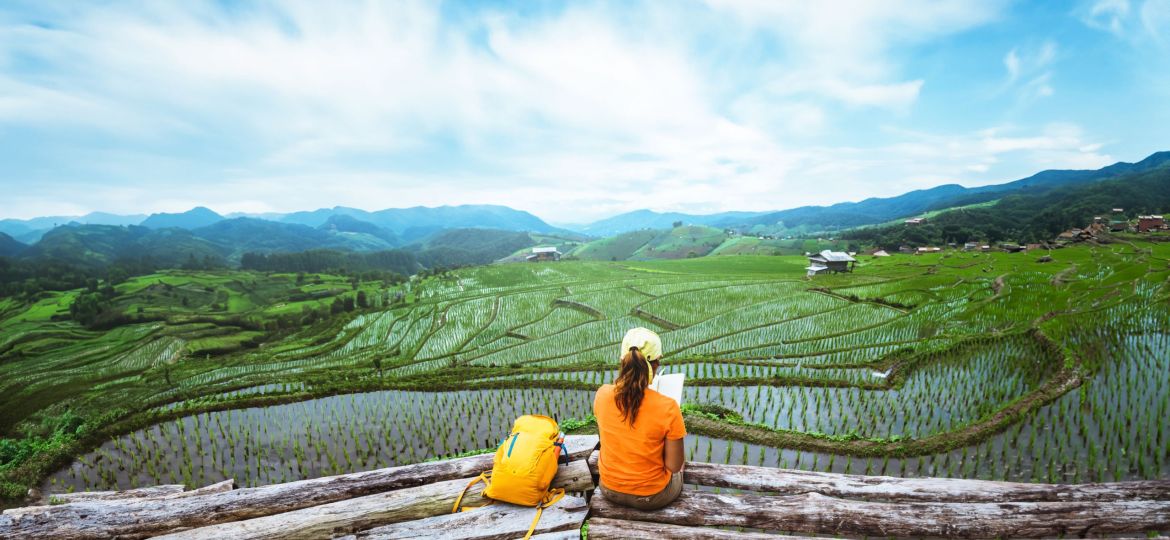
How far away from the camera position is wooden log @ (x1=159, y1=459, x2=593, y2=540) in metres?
4.65

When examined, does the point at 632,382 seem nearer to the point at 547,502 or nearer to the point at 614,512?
the point at 614,512

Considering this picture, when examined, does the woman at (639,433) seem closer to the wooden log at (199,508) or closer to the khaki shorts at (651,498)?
the khaki shorts at (651,498)

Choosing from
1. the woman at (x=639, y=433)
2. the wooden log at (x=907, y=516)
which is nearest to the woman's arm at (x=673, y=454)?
the woman at (x=639, y=433)

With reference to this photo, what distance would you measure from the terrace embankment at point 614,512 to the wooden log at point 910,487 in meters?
0.01

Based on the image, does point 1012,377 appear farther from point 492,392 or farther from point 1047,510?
point 492,392

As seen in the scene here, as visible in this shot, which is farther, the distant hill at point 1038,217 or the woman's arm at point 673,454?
the distant hill at point 1038,217

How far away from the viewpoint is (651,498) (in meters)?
4.55

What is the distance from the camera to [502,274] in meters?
50.2

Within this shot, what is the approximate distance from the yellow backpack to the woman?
634mm

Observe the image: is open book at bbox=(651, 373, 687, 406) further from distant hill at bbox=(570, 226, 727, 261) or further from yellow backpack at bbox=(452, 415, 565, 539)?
distant hill at bbox=(570, 226, 727, 261)

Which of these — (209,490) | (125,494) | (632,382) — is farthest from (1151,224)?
(125,494)

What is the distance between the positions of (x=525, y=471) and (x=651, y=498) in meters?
1.38

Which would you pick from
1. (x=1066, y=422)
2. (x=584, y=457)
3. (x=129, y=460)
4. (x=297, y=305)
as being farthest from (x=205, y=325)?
(x=1066, y=422)

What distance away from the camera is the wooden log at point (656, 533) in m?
4.33
